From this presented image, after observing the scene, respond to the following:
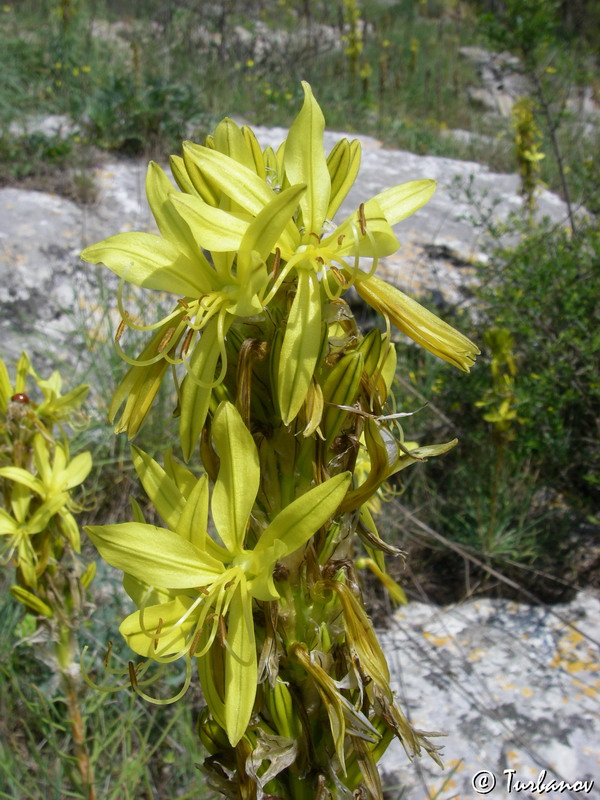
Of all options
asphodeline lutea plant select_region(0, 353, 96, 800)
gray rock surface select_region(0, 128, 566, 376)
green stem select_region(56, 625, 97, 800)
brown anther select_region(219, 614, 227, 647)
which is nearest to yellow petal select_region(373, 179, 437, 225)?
brown anther select_region(219, 614, 227, 647)

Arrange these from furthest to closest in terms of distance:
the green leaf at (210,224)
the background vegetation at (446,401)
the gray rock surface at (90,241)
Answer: the gray rock surface at (90,241) < the background vegetation at (446,401) < the green leaf at (210,224)

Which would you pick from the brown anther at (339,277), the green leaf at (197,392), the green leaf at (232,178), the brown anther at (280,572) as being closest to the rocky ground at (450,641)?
the brown anther at (280,572)

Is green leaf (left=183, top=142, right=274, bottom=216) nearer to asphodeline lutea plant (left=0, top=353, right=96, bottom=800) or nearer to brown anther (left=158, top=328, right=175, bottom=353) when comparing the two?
brown anther (left=158, top=328, right=175, bottom=353)

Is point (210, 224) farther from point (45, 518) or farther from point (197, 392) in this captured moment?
point (45, 518)

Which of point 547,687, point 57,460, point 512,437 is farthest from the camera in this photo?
point 512,437

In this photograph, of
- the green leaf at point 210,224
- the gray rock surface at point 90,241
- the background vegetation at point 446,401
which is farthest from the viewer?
the gray rock surface at point 90,241

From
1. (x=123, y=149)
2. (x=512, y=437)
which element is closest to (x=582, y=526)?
(x=512, y=437)

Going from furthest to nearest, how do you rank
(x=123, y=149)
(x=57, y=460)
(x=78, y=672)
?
1. (x=123, y=149)
2. (x=78, y=672)
3. (x=57, y=460)

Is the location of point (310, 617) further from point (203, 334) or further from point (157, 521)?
point (157, 521)

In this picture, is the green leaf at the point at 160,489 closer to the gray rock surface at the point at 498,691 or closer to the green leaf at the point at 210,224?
the green leaf at the point at 210,224
